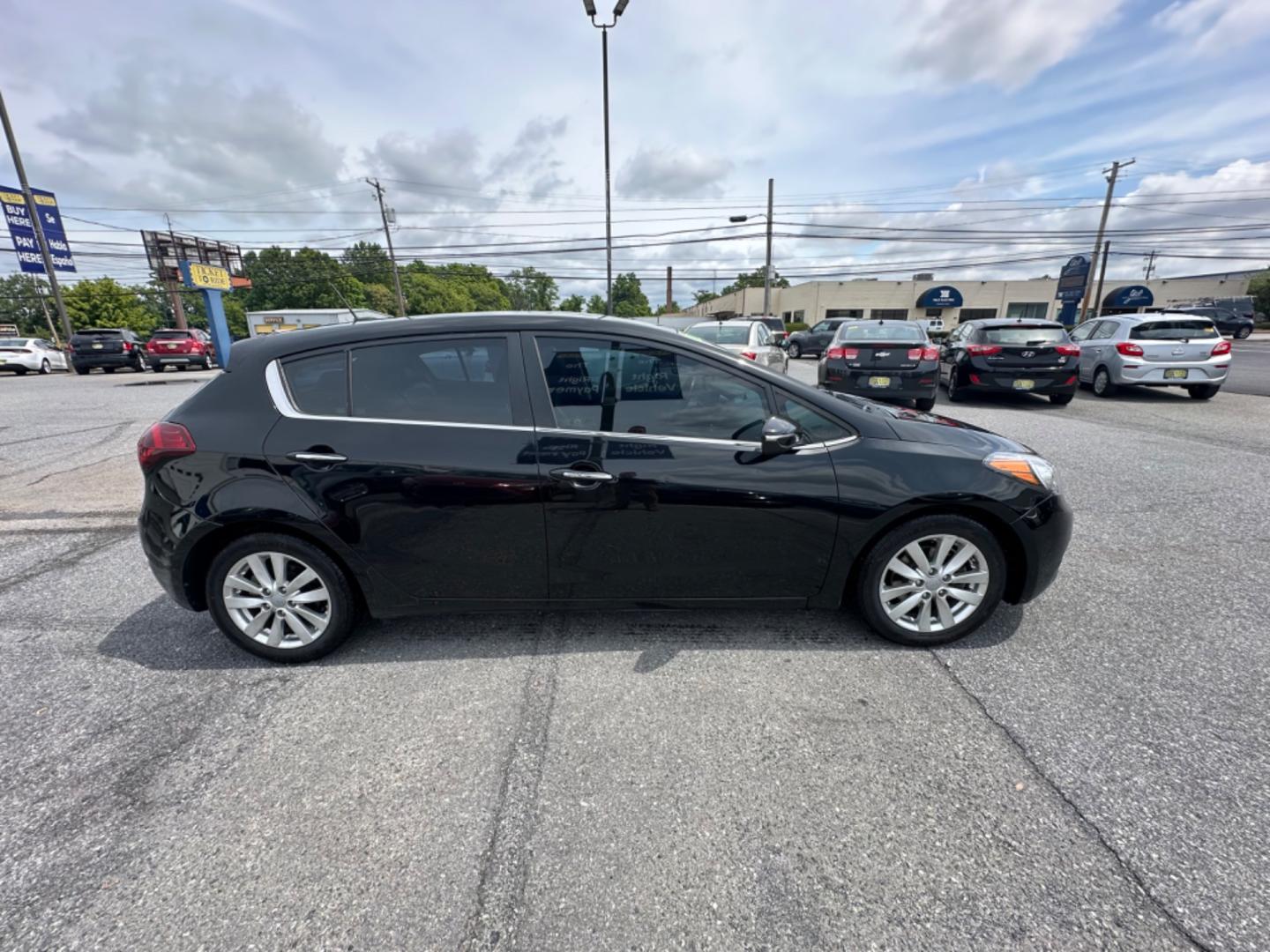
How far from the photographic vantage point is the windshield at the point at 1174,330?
374 inches

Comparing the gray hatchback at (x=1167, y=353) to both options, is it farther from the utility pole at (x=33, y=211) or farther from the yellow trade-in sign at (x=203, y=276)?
the utility pole at (x=33, y=211)

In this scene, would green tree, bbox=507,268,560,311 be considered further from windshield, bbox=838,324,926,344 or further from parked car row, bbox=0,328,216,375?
windshield, bbox=838,324,926,344

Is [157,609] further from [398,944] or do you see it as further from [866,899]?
[866,899]

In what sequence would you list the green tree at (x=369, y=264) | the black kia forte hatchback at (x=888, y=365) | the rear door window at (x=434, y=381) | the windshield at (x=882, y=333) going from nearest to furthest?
1. the rear door window at (x=434, y=381)
2. the black kia forte hatchback at (x=888, y=365)
3. the windshield at (x=882, y=333)
4. the green tree at (x=369, y=264)

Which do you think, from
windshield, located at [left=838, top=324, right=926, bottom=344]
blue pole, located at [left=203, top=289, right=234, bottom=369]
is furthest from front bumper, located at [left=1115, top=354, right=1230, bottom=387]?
blue pole, located at [left=203, top=289, right=234, bottom=369]

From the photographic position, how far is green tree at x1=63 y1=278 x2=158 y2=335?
51.0 m

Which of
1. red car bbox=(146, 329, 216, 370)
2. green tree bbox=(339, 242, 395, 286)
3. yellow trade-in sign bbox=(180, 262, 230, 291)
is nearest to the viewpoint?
red car bbox=(146, 329, 216, 370)

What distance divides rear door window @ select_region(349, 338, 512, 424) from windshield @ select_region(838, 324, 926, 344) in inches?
296

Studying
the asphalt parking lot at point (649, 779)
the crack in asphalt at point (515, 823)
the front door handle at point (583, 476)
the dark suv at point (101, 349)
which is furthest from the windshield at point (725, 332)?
the dark suv at point (101, 349)

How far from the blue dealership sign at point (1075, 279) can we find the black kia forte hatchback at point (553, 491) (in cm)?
3816

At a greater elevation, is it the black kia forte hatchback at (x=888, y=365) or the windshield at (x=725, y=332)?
the windshield at (x=725, y=332)

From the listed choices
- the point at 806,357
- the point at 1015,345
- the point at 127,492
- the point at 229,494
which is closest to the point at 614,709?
the point at 229,494

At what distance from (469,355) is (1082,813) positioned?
9.74ft

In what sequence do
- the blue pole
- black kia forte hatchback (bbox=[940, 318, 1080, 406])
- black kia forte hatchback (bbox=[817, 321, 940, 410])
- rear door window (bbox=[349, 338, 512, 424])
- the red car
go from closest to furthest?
rear door window (bbox=[349, 338, 512, 424]), black kia forte hatchback (bbox=[817, 321, 940, 410]), black kia forte hatchback (bbox=[940, 318, 1080, 406]), the blue pole, the red car
